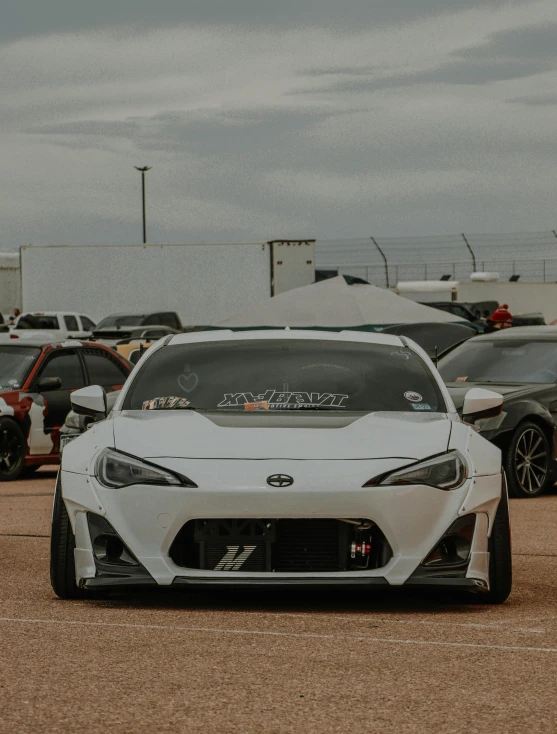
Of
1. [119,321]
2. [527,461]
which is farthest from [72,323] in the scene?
[527,461]

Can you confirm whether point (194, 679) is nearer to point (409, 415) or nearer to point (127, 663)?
point (127, 663)

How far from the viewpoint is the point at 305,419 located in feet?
22.7

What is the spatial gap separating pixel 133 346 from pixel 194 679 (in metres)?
24.0

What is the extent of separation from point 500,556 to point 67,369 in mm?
11210

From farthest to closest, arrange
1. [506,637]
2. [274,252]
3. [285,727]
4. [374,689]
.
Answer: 1. [274,252]
2. [506,637]
3. [374,689]
4. [285,727]

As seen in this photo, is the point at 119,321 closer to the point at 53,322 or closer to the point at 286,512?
the point at 53,322

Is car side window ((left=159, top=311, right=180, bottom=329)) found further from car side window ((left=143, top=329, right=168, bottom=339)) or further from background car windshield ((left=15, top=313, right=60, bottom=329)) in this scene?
car side window ((left=143, top=329, right=168, bottom=339))

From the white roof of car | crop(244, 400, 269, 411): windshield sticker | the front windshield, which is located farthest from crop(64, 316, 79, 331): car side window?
crop(244, 400, 269, 411): windshield sticker

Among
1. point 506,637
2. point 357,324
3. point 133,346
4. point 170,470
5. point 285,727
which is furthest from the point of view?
point 133,346

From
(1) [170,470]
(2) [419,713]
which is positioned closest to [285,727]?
(2) [419,713]

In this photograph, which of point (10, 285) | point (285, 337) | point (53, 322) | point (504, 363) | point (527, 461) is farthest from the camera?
point (10, 285)

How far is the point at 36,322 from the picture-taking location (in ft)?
128

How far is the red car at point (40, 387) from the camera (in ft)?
53.6

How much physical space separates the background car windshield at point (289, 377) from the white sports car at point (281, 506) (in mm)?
480
